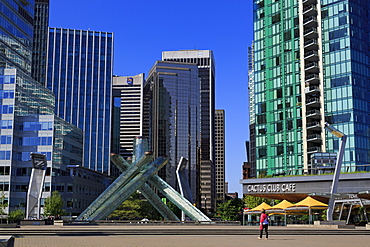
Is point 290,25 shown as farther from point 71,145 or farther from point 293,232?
point 293,232

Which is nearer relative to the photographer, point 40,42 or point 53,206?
point 53,206

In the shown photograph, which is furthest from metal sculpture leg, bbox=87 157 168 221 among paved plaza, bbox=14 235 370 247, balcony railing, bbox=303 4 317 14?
balcony railing, bbox=303 4 317 14

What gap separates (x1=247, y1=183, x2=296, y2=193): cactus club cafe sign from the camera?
6431 cm

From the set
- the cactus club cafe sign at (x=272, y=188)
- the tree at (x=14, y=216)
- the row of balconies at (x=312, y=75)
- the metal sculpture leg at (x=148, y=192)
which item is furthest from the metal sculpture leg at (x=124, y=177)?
the row of balconies at (x=312, y=75)

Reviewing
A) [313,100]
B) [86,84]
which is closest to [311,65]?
[313,100]

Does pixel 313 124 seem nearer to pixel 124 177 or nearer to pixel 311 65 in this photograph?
pixel 311 65

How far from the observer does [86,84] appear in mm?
178250

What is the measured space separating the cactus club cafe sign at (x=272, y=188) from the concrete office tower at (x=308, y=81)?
1237 cm

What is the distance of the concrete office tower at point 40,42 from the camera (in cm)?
17938

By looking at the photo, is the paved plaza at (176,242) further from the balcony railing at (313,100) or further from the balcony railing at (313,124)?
the balcony railing at (313,100)

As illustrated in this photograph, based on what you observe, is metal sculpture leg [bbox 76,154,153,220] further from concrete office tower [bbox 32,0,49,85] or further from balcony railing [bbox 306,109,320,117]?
concrete office tower [bbox 32,0,49,85]

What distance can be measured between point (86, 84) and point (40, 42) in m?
22.8

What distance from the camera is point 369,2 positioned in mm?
86562

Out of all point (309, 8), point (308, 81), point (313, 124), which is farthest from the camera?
point (309, 8)
